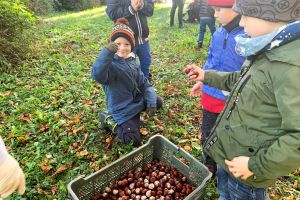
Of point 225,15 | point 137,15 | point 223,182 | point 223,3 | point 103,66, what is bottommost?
point 223,182

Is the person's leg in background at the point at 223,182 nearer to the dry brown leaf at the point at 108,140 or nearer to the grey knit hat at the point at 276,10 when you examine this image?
the grey knit hat at the point at 276,10

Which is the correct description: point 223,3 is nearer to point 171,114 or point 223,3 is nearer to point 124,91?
point 124,91

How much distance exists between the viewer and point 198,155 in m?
3.35

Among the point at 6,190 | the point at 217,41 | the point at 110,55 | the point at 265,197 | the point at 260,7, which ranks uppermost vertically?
the point at 260,7

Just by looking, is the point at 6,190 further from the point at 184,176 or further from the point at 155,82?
the point at 155,82

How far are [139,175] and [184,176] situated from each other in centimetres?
47

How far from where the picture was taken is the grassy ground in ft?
9.94

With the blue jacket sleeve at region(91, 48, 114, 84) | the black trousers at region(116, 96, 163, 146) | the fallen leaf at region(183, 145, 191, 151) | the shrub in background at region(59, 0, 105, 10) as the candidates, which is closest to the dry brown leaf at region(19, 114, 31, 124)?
the black trousers at region(116, 96, 163, 146)

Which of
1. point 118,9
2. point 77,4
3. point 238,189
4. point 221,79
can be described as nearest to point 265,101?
point 221,79

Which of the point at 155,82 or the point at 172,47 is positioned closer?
the point at 155,82

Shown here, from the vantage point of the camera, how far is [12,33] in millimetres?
5859

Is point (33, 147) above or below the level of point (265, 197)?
below

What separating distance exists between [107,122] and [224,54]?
177 centimetres

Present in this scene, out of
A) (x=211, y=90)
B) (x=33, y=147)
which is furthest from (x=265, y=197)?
(x=33, y=147)
